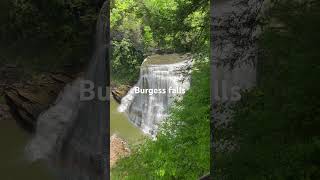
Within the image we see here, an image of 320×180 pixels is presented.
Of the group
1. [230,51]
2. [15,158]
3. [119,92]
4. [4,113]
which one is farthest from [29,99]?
[230,51]

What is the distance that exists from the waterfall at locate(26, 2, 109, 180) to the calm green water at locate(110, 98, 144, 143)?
120 millimetres

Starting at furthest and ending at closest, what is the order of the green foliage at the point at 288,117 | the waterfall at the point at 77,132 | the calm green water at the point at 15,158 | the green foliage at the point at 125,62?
the calm green water at the point at 15,158 → the waterfall at the point at 77,132 → the green foliage at the point at 125,62 → the green foliage at the point at 288,117

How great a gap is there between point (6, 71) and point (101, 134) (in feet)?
5.89

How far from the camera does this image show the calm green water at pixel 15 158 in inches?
259

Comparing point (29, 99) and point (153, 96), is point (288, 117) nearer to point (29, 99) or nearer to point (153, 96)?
point (153, 96)

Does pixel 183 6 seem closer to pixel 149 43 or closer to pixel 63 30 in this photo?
pixel 149 43

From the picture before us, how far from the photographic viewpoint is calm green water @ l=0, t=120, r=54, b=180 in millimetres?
6586

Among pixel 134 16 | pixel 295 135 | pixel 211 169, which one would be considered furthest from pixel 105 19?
pixel 295 135

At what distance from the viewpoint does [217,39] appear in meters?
6.08

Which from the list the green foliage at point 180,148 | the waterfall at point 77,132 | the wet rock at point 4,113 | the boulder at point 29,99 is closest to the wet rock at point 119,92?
the waterfall at point 77,132

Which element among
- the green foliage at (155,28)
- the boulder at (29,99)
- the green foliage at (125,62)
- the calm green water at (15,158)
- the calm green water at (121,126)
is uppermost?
the green foliage at (155,28)

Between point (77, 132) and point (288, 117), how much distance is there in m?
3.01

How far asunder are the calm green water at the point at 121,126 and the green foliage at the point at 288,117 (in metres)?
1.29

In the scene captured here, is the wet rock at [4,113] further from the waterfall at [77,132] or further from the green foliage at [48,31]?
the green foliage at [48,31]
